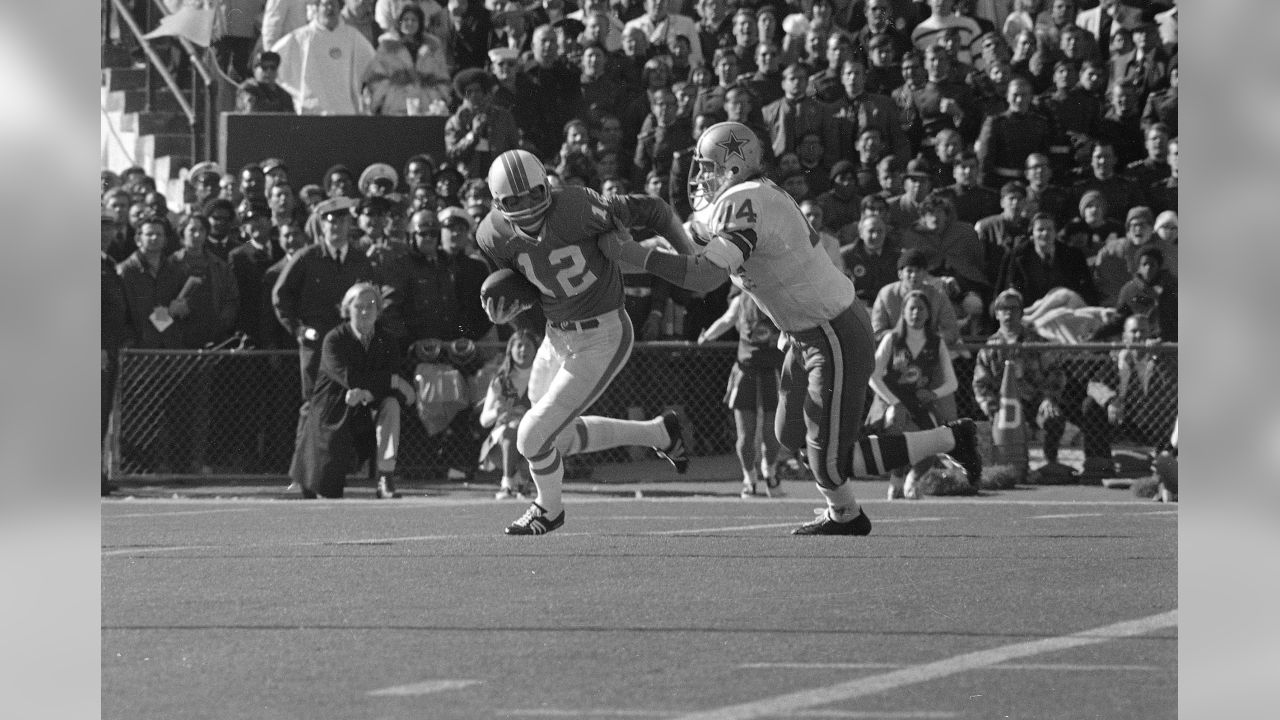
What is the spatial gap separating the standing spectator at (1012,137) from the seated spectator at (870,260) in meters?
1.08

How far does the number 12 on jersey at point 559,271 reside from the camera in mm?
6934

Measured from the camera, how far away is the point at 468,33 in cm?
1161

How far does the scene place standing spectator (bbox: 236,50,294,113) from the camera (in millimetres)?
11094

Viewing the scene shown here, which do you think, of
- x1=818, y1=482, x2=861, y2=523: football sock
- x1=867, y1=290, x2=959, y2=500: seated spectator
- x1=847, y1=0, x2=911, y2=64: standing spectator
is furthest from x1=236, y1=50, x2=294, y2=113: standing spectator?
x1=818, y1=482, x2=861, y2=523: football sock

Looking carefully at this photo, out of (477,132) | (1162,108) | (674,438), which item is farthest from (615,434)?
(1162,108)

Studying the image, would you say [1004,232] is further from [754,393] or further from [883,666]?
[883,666]

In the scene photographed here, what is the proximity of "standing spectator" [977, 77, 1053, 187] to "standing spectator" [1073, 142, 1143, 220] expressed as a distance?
303mm

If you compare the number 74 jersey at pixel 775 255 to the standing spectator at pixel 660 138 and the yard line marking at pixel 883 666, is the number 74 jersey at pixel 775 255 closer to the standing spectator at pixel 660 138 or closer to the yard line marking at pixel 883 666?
the yard line marking at pixel 883 666
